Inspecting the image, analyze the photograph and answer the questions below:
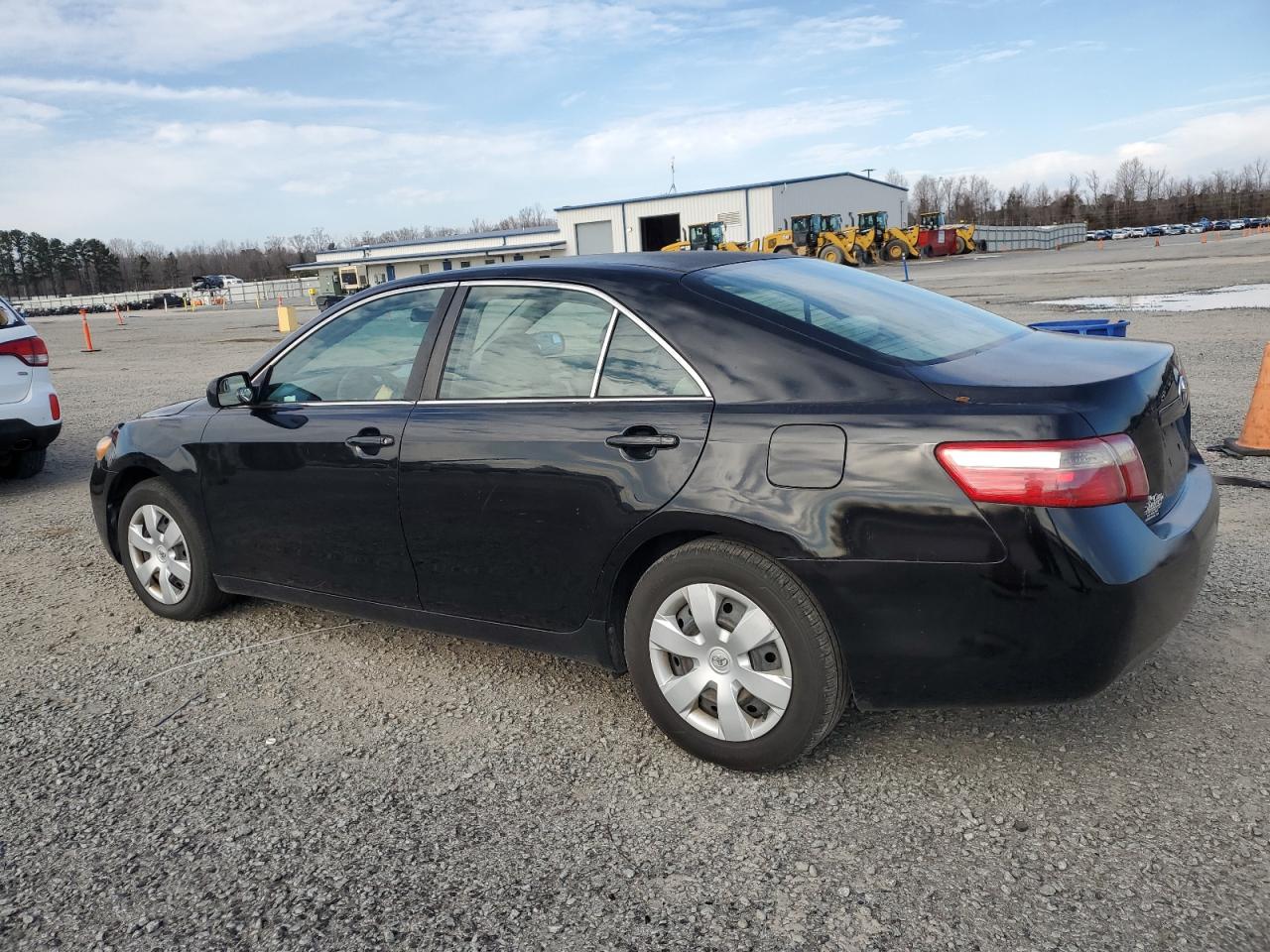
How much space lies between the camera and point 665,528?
9.89 feet

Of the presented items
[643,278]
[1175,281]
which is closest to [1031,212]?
[1175,281]

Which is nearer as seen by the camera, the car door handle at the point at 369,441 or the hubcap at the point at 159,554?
the car door handle at the point at 369,441

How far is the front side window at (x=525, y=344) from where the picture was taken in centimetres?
335

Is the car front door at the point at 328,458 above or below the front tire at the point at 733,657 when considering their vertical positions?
above

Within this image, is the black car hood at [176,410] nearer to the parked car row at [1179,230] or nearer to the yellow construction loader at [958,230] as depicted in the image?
the yellow construction loader at [958,230]

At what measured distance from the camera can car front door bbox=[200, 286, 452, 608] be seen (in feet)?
12.2

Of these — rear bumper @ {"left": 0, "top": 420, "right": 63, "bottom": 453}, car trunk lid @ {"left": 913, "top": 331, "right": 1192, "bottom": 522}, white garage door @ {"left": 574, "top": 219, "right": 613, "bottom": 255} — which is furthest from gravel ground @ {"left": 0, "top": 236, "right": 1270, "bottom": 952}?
white garage door @ {"left": 574, "top": 219, "right": 613, "bottom": 255}

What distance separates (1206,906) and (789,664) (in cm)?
113

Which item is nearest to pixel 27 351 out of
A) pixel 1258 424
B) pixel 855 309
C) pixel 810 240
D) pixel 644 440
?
pixel 644 440

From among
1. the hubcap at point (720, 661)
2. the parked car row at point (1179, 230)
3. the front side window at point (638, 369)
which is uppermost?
the front side window at point (638, 369)

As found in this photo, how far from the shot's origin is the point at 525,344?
353 cm

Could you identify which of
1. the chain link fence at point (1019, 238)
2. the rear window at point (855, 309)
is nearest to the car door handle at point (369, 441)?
the rear window at point (855, 309)

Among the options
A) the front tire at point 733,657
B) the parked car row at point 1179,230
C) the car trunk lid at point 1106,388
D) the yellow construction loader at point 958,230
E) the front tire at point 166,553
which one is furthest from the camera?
the parked car row at point 1179,230

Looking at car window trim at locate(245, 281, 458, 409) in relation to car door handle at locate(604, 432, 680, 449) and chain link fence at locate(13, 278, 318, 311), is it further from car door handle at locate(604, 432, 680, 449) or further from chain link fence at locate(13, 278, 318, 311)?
chain link fence at locate(13, 278, 318, 311)
